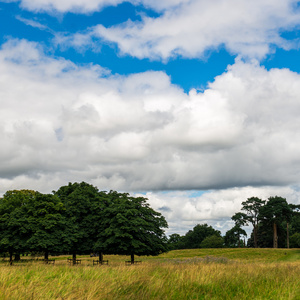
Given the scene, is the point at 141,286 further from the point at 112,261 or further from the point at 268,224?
the point at 268,224

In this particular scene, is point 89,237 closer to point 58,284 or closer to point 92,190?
point 92,190

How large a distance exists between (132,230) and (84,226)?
7.35 m

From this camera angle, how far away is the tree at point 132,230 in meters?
33.2

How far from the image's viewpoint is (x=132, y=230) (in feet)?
111

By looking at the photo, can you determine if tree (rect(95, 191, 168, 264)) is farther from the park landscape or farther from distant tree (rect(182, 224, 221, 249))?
distant tree (rect(182, 224, 221, 249))

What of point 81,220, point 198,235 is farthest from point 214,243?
point 81,220

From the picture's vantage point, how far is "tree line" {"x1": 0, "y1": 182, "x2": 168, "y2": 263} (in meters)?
33.6

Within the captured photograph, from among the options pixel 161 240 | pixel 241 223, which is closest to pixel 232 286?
pixel 161 240

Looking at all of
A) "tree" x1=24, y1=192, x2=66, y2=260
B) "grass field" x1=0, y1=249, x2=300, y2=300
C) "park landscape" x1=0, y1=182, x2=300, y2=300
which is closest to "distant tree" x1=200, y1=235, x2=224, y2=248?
"park landscape" x1=0, y1=182, x2=300, y2=300

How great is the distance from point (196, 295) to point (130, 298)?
2302 millimetres

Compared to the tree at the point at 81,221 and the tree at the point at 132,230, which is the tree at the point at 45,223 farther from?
the tree at the point at 132,230

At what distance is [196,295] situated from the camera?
10.4 meters

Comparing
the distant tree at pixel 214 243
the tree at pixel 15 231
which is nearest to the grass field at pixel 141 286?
the tree at pixel 15 231

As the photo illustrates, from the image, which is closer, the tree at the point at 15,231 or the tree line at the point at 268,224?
the tree at the point at 15,231
